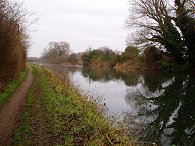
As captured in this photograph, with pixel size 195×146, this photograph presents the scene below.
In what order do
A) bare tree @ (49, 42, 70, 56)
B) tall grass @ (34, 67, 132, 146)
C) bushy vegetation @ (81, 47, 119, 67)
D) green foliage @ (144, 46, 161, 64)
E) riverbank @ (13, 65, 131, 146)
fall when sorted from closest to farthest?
1. tall grass @ (34, 67, 132, 146)
2. riverbank @ (13, 65, 131, 146)
3. green foliage @ (144, 46, 161, 64)
4. bushy vegetation @ (81, 47, 119, 67)
5. bare tree @ (49, 42, 70, 56)

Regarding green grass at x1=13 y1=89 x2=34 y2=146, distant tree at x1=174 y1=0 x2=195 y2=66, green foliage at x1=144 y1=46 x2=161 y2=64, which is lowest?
green grass at x1=13 y1=89 x2=34 y2=146

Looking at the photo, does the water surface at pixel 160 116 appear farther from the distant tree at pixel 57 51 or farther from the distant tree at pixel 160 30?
the distant tree at pixel 57 51

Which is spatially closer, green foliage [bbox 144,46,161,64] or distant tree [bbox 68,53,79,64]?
green foliage [bbox 144,46,161,64]

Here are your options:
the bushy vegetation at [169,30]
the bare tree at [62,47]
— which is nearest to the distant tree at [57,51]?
the bare tree at [62,47]

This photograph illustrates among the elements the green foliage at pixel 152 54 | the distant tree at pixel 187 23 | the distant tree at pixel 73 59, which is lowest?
the distant tree at pixel 73 59

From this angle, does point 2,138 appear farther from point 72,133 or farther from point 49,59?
point 49,59

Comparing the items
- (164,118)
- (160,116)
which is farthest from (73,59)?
(164,118)

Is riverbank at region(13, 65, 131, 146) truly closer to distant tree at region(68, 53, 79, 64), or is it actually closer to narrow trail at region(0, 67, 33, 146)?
narrow trail at region(0, 67, 33, 146)

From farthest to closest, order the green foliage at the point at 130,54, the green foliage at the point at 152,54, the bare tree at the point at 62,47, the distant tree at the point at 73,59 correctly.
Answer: the bare tree at the point at 62,47, the distant tree at the point at 73,59, the green foliage at the point at 130,54, the green foliage at the point at 152,54

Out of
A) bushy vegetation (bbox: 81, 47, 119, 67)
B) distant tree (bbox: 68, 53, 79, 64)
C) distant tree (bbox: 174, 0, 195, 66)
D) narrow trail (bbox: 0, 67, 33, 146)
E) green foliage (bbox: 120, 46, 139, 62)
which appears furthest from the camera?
distant tree (bbox: 68, 53, 79, 64)

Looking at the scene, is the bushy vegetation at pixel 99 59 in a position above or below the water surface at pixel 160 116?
above

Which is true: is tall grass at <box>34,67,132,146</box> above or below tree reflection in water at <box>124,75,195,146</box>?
above

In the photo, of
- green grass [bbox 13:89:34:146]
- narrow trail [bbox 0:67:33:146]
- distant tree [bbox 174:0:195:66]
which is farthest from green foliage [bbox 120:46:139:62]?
green grass [bbox 13:89:34:146]

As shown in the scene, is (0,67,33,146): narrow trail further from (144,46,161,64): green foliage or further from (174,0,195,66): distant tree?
(144,46,161,64): green foliage
